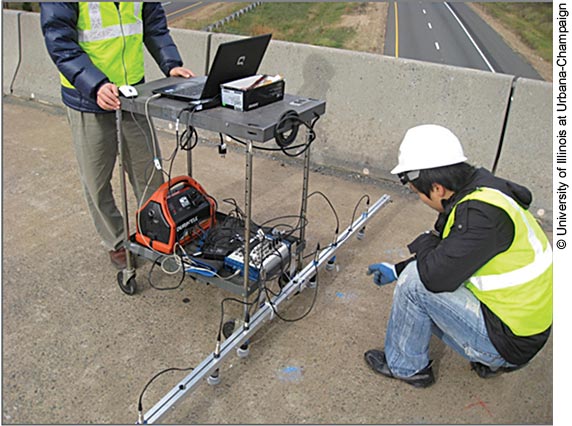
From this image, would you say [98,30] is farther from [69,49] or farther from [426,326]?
[426,326]

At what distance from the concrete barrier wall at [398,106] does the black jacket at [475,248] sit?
239 cm

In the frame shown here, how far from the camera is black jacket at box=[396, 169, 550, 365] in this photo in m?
2.38

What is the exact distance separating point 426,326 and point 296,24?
29.0 meters

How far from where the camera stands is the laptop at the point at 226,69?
2.87 metres

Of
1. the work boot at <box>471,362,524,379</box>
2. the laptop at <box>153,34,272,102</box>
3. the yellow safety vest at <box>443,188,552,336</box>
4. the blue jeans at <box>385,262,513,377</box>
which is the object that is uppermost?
the laptop at <box>153,34,272,102</box>

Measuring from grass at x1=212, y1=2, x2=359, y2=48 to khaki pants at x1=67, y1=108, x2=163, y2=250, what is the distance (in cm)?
2146

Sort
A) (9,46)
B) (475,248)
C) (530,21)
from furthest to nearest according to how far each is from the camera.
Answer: (530,21) → (9,46) → (475,248)

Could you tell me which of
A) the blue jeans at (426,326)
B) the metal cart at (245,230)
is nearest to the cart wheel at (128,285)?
the metal cart at (245,230)

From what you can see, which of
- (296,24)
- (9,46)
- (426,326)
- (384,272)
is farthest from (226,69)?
(296,24)

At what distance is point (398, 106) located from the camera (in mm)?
5184

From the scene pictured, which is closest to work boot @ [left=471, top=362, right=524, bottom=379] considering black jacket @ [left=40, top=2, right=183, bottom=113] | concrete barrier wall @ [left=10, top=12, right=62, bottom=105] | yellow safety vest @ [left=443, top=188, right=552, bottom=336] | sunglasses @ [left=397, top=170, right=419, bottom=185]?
yellow safety vest @ [left=443, top=188, right=552, bottom=336]

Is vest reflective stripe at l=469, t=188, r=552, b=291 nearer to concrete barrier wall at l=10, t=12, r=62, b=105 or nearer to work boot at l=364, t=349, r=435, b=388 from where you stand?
work boot at l=364, t=349, r=435, b=388

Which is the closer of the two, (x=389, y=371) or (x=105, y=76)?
(x=389, y=371)
